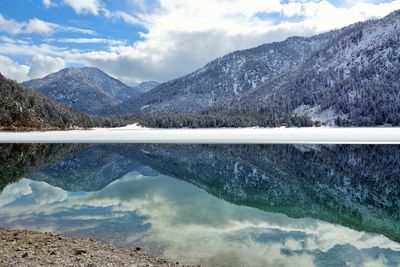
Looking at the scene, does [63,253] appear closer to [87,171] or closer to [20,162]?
[87,171]

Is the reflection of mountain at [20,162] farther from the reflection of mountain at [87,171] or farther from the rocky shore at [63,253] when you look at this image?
the rocky shore at [63,253]

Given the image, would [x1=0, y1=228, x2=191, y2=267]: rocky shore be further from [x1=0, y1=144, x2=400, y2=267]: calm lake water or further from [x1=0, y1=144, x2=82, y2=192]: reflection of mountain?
[x1=0, y1=144, x2=82, y2=192]: reflection of mountain

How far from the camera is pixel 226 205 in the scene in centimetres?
3788

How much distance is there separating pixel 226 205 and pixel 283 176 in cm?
1905

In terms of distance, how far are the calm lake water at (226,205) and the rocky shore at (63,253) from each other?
77.9 inches

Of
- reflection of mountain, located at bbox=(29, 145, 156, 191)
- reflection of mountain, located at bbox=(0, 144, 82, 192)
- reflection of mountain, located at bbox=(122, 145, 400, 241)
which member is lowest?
reflection of mountain, located at bbox=(122, 145, 400, 241)

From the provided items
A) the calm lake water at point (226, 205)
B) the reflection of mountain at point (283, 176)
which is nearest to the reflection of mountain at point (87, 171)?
the reflection of mountain at point (283, 176)

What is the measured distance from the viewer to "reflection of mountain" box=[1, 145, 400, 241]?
36469 mm

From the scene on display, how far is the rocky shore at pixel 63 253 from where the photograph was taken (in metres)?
18.7

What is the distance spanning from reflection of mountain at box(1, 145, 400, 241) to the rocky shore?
1735 cm

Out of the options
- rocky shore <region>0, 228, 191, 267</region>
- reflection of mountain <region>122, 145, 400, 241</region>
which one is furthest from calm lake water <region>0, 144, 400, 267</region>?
rocky shore <region>0, 228, 191, 267</region>

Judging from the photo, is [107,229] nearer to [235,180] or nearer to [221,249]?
[221,249]

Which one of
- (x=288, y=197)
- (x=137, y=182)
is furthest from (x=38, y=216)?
(x=288, y=197)

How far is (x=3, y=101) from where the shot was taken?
187 m
